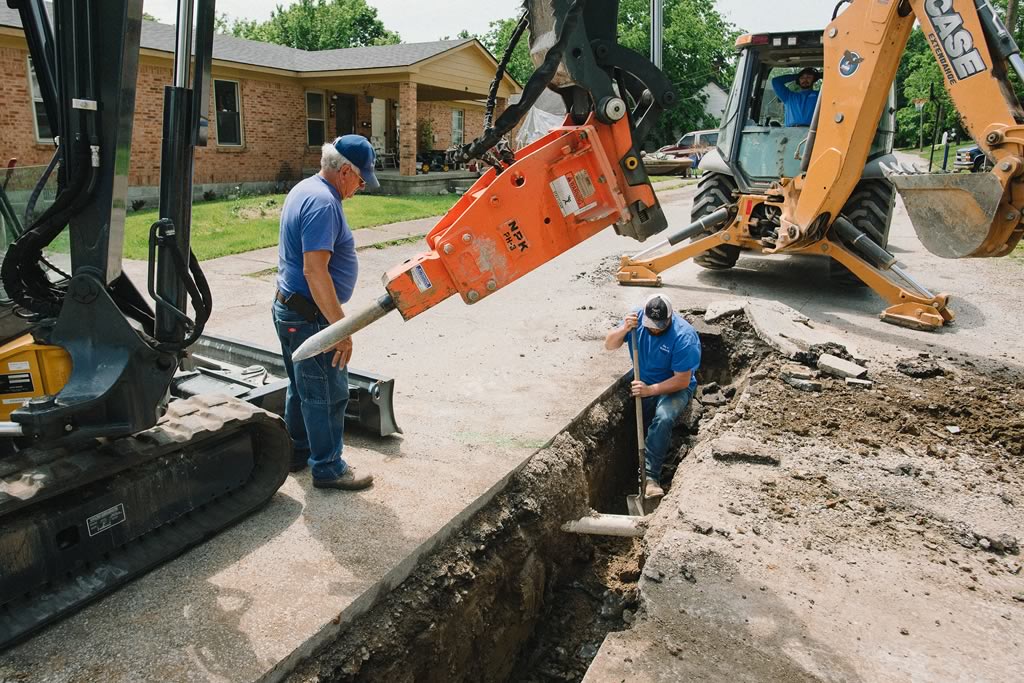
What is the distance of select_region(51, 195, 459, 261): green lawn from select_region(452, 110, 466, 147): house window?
24.7 ft

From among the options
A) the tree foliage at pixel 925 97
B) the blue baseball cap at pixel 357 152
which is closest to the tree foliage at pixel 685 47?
the tree foliage at pixel 925 97

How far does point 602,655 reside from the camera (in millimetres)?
3074

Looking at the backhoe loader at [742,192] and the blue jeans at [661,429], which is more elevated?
the backhoe loader at [742,192]

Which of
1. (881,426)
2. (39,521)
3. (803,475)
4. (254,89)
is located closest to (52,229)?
(39,521)

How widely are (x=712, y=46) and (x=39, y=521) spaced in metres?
45.2

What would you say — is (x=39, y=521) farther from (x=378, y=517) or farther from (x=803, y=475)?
(x=803, y=475)

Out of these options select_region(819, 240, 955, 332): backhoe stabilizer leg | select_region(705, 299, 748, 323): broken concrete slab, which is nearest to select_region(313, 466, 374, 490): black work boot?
select_region(705, 299, 748, 323): broken concrete slab

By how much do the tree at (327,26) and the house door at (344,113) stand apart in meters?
28.9

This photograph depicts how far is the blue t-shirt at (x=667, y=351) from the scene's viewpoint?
580cm

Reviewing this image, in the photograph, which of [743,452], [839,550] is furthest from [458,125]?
[839,550]

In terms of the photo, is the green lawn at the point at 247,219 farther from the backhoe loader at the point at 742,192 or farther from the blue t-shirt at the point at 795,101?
the blue t-shirt at the point at 795,101

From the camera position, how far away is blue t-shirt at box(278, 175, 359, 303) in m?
3.60

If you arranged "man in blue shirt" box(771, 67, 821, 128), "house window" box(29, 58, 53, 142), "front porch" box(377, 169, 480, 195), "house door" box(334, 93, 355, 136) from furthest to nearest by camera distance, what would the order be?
"house door" box(334, 93, 355, 136)
"front porch" box(377, 169, 480, 195)
"house window" box(29, 58, 53, 142)
"man in blue shirt" box(771, 67, 821, 128)

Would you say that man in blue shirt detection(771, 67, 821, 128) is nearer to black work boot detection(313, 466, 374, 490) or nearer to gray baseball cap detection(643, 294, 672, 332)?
gray baseball cap detection(643, 294, 672, 332)
